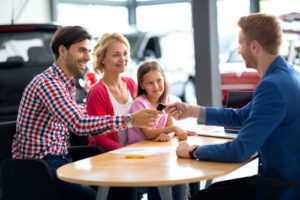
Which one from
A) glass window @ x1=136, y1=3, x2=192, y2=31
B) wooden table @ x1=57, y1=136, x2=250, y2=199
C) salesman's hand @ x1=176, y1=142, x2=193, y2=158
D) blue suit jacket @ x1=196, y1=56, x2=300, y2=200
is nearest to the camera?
wooden table @ x1=57, y1=136, x2=250, y2=199

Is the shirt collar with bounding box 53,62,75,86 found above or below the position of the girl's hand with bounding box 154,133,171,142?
above

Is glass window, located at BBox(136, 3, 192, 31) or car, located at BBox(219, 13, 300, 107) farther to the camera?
glass window, located at BBox(136, 3, 192, 31)

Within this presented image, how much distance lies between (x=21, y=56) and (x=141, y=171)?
2.34m

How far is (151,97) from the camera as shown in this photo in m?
3.16

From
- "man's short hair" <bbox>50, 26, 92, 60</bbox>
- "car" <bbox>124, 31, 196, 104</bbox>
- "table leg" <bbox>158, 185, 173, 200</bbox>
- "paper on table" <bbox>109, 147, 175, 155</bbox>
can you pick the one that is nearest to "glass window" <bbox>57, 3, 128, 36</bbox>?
"car" <bbox>124, 31, 196, 104</bbox>

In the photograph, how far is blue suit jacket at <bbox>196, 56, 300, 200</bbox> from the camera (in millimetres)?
2064

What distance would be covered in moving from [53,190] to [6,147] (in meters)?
0.51

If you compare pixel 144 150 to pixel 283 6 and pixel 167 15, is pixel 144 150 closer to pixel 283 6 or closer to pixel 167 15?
pixel 283 6

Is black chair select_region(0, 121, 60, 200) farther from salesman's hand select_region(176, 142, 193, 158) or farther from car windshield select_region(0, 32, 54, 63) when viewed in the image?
car windshield select_region(0, 32, 54, 63)

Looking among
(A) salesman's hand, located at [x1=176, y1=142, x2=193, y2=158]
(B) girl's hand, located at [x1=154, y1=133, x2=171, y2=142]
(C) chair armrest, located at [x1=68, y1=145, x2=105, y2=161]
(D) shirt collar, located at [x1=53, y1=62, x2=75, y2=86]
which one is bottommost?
(C) chair armrest, located at [x1=68, y1=145, x2=105, y2=161]

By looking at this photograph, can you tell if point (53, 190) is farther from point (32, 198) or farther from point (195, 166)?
point (195, 166)

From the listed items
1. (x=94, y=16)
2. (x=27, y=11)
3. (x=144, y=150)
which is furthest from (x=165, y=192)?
(x=94, y=16)

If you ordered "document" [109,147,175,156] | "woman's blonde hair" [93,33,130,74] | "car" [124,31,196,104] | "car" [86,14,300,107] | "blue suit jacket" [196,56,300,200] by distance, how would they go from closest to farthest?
"blue suit jacket" [196,56,300,200], "document" [109,147,175,156], "woman's blonde hair" [93,33,130,74], "car" [86,14,300,107], "car" [124,31,196,104]

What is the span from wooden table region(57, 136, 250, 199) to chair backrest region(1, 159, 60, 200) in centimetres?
19
